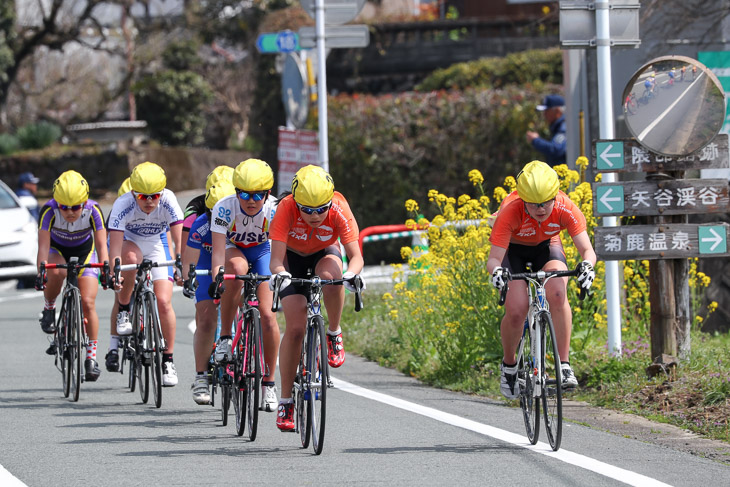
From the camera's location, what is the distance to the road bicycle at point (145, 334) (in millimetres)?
9617

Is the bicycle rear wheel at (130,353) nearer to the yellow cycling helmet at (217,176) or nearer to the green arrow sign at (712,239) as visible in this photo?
the yellow cycling helmet at (217,176)

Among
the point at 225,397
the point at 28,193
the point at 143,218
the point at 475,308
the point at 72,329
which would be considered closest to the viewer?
the point at 225,397

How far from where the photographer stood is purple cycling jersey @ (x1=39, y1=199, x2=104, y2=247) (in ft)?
34.6

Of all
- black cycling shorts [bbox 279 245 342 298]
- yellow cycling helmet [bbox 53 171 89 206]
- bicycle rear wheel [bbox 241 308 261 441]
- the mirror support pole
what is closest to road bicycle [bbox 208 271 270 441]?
bicycle rear wheel [bbox 241 308 261 441]

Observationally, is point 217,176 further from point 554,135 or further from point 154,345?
point 554,135

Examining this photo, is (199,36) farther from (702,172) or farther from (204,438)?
(204,438)

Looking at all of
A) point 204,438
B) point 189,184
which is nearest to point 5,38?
point 189,184

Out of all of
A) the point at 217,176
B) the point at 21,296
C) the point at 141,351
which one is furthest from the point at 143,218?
the point at 21,296

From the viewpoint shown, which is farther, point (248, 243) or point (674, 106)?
point (674, 106)

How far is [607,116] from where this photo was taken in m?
10.1

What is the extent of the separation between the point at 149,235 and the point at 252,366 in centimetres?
283

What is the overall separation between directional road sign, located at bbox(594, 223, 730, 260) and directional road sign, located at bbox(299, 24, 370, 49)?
247 inches

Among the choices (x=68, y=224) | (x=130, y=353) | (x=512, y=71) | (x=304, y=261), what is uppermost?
(x=512, y=71)

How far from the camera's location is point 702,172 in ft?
43.1
